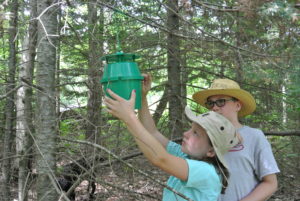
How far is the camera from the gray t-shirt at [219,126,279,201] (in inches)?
88.4

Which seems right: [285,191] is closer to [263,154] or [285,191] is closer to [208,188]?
[263,154]

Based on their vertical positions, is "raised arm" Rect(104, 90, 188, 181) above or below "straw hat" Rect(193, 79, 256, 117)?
below

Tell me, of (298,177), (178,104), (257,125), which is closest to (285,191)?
(298,177)

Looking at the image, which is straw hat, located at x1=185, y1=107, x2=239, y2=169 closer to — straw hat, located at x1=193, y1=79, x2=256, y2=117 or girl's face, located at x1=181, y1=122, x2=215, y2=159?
girl's face, located at x1=181, y1=122, x2=215, y2=159

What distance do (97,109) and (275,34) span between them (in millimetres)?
1871

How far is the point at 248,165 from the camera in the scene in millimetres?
2291

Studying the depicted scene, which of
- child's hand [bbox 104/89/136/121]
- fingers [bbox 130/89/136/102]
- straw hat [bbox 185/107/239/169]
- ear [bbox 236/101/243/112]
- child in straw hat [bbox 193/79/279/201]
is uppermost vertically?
fingers [bbox 130/89/136/102]

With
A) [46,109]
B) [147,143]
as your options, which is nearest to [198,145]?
[147,143]

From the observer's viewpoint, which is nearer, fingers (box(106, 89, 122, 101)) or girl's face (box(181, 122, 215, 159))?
fingers (box(106, 89, 122, 101))

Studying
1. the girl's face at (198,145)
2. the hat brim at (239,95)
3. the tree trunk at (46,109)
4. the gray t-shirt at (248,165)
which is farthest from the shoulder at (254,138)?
the tree trunk at (46,109)

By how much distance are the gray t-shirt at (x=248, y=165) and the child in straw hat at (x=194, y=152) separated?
29 cm

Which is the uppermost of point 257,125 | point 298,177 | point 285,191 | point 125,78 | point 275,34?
point 275,34

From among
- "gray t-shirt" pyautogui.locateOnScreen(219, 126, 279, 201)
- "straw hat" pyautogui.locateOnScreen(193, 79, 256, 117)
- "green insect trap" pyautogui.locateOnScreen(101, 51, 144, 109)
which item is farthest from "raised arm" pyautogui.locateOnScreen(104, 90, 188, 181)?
"straw hat" pyautogui.locateOnScreen(193, 79, 256, 117)

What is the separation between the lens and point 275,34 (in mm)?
2801
